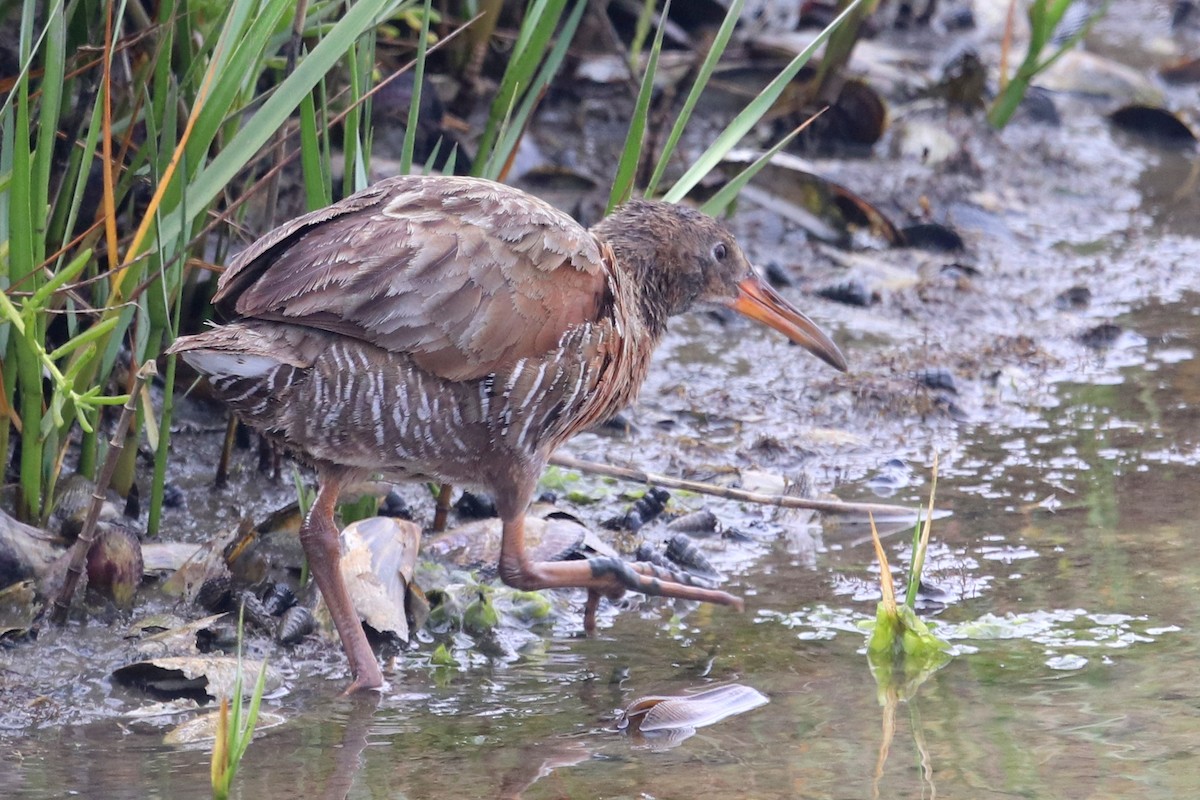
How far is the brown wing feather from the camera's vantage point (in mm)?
3396

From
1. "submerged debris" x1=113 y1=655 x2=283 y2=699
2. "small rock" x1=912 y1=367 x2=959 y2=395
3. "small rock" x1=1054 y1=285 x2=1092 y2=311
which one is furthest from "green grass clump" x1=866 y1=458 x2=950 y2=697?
"small rock" x1=1054 y1=285 x2=1092 y2=311

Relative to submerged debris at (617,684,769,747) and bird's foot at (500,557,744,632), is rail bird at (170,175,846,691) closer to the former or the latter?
bird's foot at (500,557,744,632)

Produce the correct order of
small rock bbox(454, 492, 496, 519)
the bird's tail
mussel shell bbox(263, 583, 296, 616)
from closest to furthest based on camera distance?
1. the bird's tail
2. mussel shell bbox(263, 583, 296, 616)
3. small rock bbox(454, 492, 496, 519)

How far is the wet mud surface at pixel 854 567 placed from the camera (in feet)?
9.72

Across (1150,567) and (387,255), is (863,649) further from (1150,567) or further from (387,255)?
(387,255)

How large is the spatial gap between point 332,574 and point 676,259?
1.35 meters

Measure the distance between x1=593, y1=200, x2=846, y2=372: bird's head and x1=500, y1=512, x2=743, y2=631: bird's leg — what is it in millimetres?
806

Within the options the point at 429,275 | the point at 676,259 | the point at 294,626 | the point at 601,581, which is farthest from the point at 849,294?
the point at 294,626

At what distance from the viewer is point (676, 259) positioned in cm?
439

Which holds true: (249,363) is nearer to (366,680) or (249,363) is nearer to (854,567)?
(366,680)

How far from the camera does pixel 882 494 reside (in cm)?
459

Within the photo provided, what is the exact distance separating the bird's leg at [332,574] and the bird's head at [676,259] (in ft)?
3.51

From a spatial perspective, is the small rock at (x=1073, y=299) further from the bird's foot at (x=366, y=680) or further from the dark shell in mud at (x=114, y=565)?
the dark shell in mud at (x=114, y=565)

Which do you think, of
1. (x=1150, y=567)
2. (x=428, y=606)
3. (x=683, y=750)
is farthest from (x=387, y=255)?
(x=1150, y=567)
